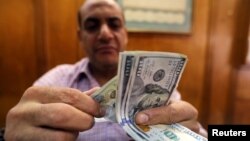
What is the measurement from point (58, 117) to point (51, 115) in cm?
1

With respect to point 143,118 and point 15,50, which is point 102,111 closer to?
point 143,118

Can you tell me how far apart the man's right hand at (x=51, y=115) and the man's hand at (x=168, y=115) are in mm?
80

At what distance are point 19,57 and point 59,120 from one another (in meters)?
1.04

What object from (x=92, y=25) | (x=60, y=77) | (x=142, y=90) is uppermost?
(x=92, y=25)

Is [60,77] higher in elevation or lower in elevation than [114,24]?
lower

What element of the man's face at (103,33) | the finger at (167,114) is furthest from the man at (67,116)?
the man's face at (103,33)

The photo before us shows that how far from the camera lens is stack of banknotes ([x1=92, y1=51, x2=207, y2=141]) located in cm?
41

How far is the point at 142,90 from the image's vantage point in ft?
1.44

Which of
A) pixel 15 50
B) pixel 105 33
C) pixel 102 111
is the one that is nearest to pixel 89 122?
pixel 102 111

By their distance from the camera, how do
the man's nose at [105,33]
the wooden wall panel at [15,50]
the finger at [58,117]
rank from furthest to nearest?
1. the wooden wall panel at [15,50]
2. the man's nose at [105,33]
3. the finger at [58,117]

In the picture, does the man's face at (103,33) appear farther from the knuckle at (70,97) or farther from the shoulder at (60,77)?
the knuckle at (70,97)

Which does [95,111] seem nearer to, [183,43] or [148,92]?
[148,92]

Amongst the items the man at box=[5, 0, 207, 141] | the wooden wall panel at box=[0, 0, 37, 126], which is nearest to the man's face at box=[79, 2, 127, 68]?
the wooden wall panel at box=[0, 0, 37, 126]

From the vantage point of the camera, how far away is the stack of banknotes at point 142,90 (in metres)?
0.41
